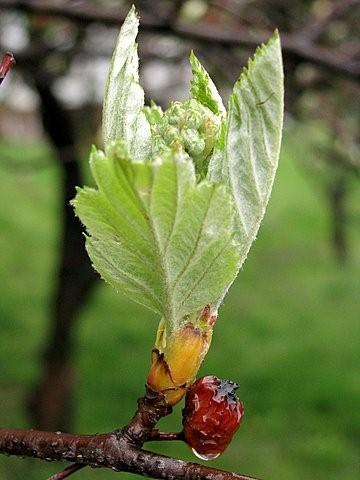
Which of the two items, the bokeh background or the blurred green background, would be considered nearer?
the bokeh background

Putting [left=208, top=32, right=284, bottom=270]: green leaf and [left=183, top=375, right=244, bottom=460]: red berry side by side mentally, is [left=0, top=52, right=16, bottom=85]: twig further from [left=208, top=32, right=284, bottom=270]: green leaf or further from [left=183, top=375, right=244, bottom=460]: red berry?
[left=183, top=375, right=244, bottom=460]: red berry

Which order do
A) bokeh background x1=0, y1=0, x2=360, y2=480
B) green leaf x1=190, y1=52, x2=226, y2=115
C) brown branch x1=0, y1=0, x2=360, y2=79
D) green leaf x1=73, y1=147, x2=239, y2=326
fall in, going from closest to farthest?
green leaf x1=73, y1=147, x2=239, y2=326, green leaf x1=190, y1=52, x2=226, y2=115, brown branch x1=0, y1=0, x2=360, y2=79, bokeh background x1=0, y1=0, x2=360, y2=480

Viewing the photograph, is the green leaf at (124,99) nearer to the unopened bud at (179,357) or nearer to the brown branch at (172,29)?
the unopened bud at (179,357)

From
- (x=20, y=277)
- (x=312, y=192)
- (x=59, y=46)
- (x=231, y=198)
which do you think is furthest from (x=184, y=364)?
(x=312, y=192)

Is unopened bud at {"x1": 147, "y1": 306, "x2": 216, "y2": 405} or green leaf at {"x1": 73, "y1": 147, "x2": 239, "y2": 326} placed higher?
green leaf at {"x1": 73, "y1": 147, "x2": 239, "y2": 326}

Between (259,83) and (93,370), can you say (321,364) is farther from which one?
(259,83)

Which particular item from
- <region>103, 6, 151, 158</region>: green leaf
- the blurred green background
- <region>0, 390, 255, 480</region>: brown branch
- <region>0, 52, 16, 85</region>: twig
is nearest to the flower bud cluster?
<region>103, 6, 151, 158</region>: green leaf
